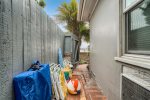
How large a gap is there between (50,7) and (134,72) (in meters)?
10.5

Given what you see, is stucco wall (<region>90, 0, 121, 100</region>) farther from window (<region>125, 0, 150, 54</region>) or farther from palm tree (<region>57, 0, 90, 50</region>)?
palm tree (<region>57, 0, 90, 50</region>)

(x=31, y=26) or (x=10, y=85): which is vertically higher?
(x=31, y=26)

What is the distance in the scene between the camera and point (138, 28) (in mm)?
1669

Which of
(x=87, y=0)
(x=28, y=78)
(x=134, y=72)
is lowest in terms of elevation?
(x=28, y=78)

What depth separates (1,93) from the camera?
1.44 metres

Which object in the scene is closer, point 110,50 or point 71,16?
point 110,50

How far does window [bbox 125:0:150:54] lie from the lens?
1451 mm

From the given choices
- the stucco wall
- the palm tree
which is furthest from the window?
the palm tree

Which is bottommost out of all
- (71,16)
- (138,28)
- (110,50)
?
(110,50)

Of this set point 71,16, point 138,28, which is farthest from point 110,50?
point 71,16

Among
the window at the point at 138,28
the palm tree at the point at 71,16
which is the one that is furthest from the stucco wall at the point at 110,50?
the palm tree at the point at 71,16

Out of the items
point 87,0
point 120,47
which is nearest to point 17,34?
point 120,47

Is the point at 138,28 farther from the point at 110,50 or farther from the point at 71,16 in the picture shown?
the point at 71,16

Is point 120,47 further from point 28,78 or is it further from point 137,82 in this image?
point 28,78
